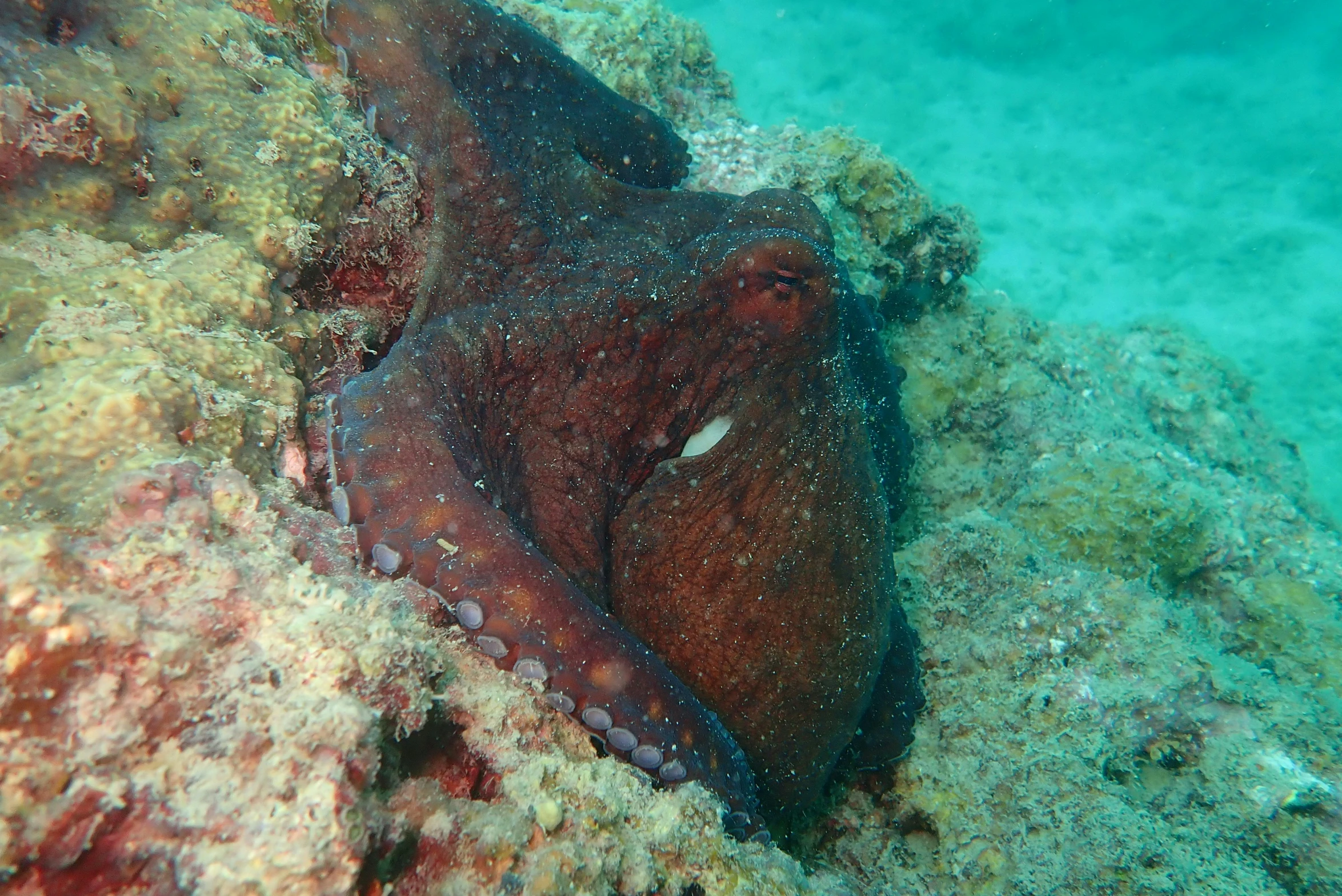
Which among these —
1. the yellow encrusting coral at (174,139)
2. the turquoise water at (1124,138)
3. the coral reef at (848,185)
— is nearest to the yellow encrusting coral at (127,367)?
the yellow encrusting coral at (174,139)

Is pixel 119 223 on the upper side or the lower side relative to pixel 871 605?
lower

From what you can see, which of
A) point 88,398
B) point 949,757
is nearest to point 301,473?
point 88,398

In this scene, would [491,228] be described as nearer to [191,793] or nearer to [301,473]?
[301,473]

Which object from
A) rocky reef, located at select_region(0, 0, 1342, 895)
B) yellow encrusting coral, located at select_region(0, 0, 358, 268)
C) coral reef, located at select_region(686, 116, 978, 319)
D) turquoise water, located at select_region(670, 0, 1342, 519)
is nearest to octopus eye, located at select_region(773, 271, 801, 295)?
rocky reef, located at select_region(0, 0, 1342, 895)

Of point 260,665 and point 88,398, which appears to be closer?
point 260,665

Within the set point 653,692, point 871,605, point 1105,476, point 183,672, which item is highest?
point 1105,476

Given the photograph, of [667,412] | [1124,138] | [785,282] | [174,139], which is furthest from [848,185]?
[1124,138]

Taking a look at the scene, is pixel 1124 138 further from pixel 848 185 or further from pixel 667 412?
pixel 667 412
